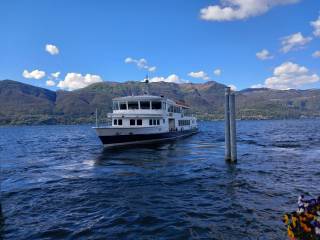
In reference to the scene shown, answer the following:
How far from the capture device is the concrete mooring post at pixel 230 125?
21.6 meters

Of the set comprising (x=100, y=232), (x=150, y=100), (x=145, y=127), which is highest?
(x=150, y=100)

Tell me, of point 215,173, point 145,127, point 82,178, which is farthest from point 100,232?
point 145,127

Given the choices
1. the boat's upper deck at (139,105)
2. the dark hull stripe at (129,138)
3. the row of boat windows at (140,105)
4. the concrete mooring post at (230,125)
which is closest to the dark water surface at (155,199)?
the concrete mooring post at (230,125)

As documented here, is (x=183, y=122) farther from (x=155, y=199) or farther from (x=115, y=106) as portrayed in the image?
(x=155, y=199)

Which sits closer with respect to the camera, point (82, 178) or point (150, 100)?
point (82, 178)

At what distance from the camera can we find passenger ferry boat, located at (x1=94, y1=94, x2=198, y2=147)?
34.2 meters

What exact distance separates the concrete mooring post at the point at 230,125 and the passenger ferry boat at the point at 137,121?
1454 cm

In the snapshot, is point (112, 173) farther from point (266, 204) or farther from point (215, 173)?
point (266, 204)

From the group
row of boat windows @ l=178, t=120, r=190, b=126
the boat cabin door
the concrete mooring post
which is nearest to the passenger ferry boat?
the boat cabin door

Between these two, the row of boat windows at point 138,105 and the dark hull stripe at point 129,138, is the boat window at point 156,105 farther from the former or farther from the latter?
the dark hull stripe at point 129,138

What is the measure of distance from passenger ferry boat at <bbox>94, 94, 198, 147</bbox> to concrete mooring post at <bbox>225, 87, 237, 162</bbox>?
14539 mm

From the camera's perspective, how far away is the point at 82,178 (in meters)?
18.6

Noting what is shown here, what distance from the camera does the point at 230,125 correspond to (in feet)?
72.0

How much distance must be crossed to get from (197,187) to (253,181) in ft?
11.8
